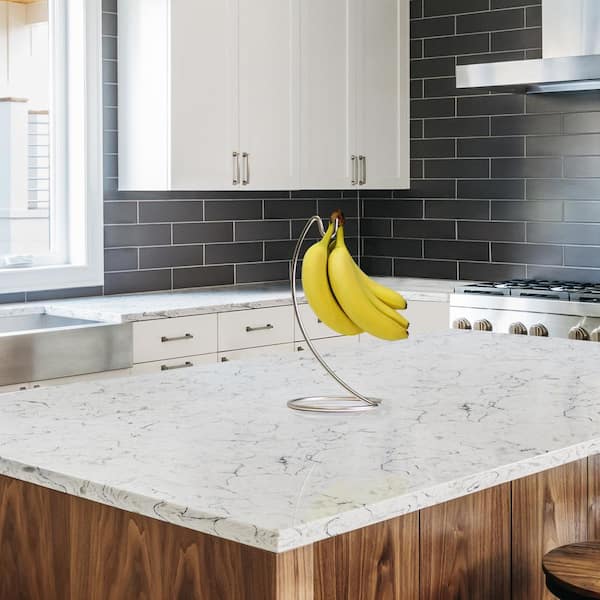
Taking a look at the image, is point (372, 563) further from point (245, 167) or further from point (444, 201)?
point (444, 201)

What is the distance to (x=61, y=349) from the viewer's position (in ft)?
12.0

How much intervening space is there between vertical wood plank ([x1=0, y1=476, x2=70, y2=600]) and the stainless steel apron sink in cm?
161

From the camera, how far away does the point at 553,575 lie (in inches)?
70.4

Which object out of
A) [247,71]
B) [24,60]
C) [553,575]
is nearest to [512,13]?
[247,71]

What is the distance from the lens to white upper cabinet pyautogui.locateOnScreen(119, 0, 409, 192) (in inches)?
170

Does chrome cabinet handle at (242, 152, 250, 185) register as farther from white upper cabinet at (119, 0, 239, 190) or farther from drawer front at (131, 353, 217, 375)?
drawer front at (131, 353, 217, 375)

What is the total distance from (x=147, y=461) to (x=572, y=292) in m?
3.00

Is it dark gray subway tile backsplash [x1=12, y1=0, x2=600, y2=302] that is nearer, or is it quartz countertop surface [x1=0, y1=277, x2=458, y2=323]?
quartz countertop surface [x1=0, y1=277, x2=458, y2=323]

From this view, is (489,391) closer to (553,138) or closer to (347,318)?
(347,318)

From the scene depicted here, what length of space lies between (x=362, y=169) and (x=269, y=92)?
694mm

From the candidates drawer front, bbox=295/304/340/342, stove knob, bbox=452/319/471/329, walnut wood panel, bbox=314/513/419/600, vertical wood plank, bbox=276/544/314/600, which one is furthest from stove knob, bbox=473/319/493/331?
vertical wood plank, bbox=276/544/314/600

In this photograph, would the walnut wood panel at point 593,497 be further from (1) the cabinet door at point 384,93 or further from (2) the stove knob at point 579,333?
(1) the cabinet door at point 384,93

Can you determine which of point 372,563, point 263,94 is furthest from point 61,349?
point 372,563

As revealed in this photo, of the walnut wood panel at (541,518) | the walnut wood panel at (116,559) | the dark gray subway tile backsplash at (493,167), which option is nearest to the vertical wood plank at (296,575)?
the walnut wood panel at (116,559)
